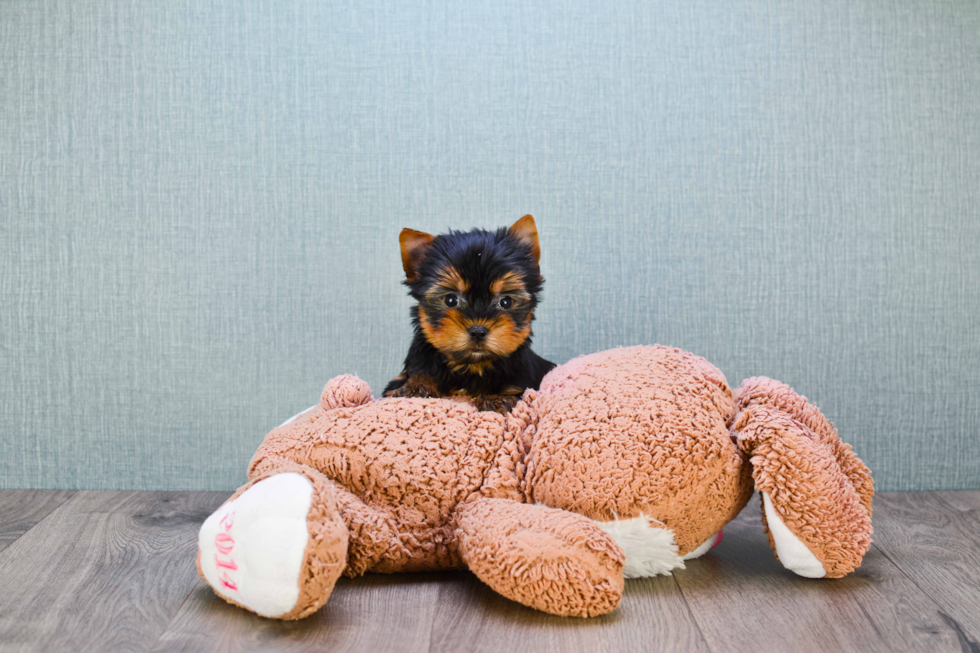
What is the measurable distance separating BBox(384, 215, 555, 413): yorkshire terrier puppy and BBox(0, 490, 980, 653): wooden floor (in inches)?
16.6

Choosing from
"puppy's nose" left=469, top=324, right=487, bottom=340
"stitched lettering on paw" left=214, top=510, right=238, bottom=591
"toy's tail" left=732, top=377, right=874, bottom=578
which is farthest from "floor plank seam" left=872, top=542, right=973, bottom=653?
"stitched lettering on paw" left=214, top=510, right=238, bottom=591

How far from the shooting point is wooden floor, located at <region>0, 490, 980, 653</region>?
1220 millimetres

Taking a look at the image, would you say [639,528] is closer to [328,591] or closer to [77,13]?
[328,591]

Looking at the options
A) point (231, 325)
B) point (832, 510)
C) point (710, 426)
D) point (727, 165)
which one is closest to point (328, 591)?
point (710, 426)

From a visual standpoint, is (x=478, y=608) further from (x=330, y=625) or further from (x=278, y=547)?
(x=278, y=547)

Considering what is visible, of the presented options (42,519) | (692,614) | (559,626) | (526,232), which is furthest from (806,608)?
(42,519)

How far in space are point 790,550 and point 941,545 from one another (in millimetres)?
621

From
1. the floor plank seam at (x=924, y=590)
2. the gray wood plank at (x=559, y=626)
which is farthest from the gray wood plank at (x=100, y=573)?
the floor plank seam at (x=924, y=590)

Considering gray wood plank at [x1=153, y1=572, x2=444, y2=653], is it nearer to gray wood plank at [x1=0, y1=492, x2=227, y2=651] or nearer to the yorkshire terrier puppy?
gray wood plank at [x1=0, y1=492, x2=227, y2=651]

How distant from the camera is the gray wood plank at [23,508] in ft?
6.00

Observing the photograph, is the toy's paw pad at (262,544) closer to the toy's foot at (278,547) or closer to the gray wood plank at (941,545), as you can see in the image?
the toy's foot at (278,547)

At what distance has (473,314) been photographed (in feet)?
5.03

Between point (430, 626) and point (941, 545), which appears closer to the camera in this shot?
point (430, 626)

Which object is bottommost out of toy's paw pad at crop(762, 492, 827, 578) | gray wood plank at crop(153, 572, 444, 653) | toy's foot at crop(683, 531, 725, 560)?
gray wood plank at crop(153, 572, 444, 653)
